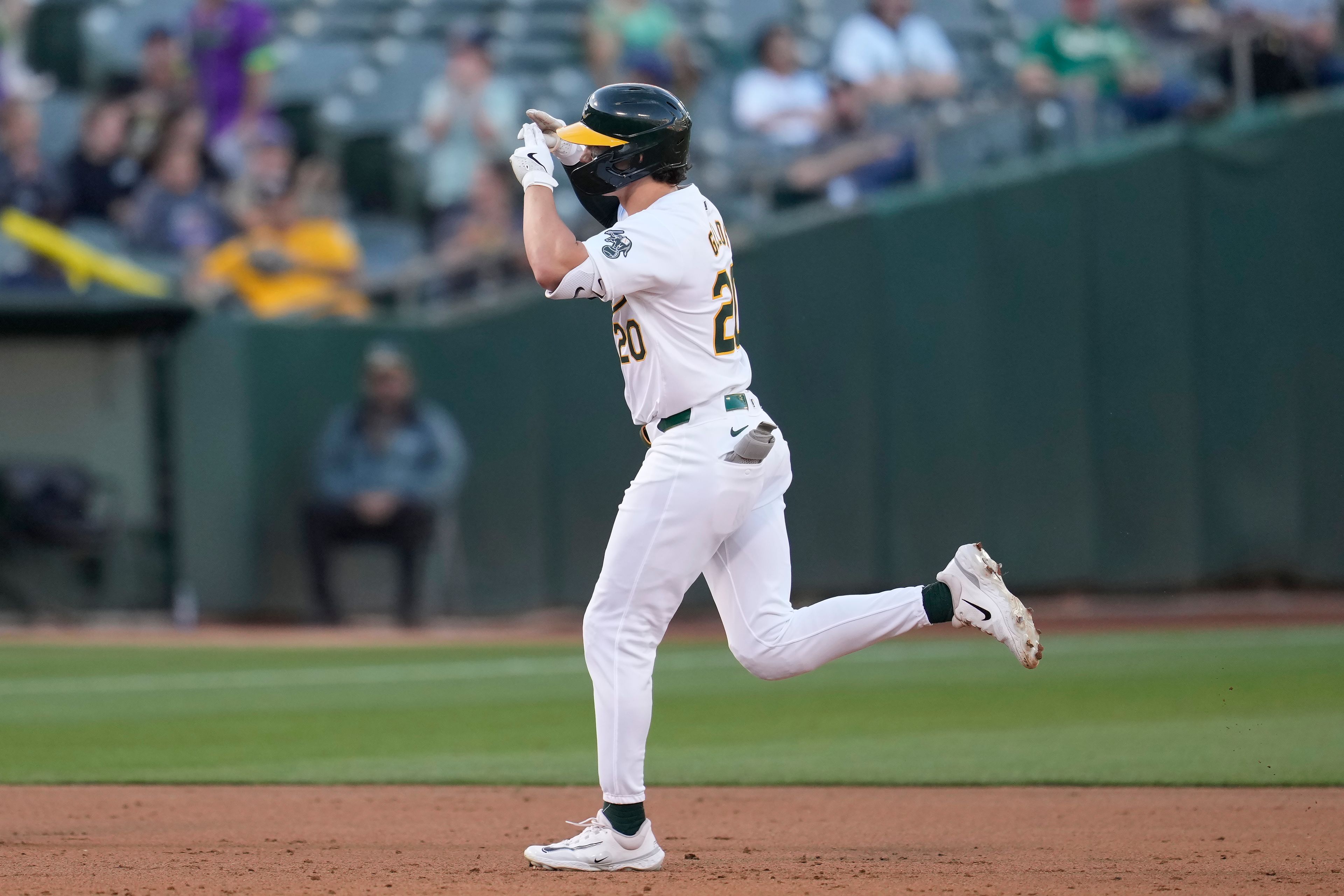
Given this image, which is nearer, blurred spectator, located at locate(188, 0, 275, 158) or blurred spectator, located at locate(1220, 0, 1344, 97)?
blurred spectator, located at locate(1220, 0, 1344, 97)

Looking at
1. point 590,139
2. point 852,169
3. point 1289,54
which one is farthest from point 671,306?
point 1289,54

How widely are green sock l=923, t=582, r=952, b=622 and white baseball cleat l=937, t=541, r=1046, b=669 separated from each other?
0.02 metres

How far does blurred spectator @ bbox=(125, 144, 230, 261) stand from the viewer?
1194 cm

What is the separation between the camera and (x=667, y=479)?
4.34 metres

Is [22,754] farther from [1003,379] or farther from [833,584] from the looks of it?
[1003,379]

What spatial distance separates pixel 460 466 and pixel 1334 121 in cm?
621

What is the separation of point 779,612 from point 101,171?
8.93 meters

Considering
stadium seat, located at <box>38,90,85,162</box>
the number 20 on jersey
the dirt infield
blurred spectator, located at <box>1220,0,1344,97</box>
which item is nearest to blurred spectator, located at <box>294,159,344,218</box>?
stadium seat, located at <box>38,90,85,162</box>

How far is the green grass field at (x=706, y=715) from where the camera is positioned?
20.8ft

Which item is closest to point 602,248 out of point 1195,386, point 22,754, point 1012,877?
point 1012,877

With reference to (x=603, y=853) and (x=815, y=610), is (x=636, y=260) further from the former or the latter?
(x=603, y=853)

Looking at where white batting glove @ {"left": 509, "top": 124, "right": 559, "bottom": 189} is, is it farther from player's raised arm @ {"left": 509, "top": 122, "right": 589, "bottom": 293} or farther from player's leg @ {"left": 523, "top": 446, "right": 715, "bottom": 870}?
player's leg @ {"left": 523, "top": 446, "right": 715, "bottom": 870}

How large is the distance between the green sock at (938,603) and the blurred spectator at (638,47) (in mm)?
8484

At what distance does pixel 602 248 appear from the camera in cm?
428
